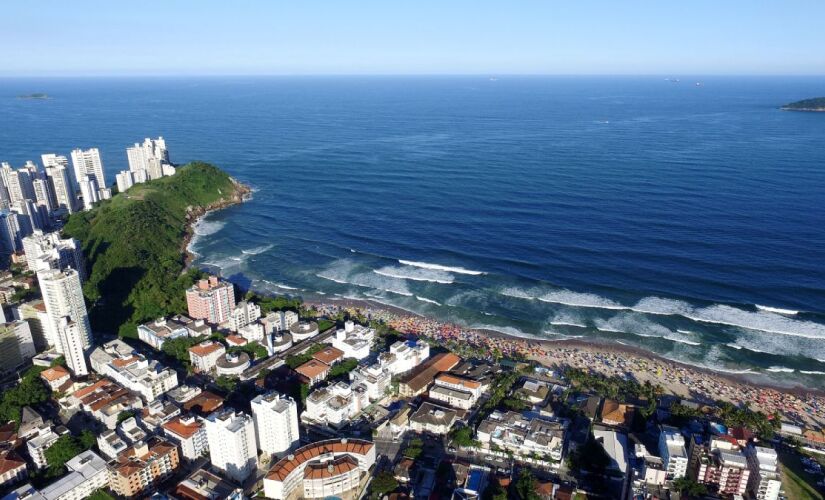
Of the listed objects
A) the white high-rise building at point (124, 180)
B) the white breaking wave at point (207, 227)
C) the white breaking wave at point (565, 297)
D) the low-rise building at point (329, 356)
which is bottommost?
the white breaking wave at point (207, 227)

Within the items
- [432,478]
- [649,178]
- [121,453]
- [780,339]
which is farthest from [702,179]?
[121,453]

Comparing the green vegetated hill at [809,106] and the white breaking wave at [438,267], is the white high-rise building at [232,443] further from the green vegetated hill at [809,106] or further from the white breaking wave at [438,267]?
the green vegetated hill at [809,106]

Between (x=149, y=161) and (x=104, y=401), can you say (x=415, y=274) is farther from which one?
(x=149, y=161)

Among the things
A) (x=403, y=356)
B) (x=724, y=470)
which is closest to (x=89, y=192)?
(x=403, y=356)

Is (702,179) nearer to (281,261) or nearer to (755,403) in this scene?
(755,403)

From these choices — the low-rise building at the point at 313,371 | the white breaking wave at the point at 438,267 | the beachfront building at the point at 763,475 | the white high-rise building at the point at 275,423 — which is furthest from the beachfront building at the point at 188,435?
the beachfront building at the point at 763,475

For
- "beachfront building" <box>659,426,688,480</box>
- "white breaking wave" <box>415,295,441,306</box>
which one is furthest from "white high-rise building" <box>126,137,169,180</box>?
"beachfront building" <box>659,426,688,480</box>
